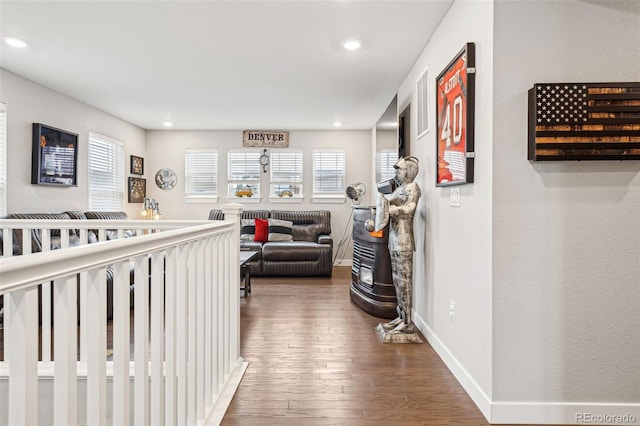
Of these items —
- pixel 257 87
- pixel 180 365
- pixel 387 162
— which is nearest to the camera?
pixel 180 365

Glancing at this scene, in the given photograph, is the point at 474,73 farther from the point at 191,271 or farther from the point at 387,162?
the point at 387,162

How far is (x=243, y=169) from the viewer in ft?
23.1

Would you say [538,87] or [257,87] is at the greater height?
[257,87]

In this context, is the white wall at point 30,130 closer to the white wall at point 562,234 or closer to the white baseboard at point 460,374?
the white baseboard at point 460,374

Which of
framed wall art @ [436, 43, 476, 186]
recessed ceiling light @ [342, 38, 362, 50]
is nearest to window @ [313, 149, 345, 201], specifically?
recessed ceiling light @ [342, 38, 362, 50]

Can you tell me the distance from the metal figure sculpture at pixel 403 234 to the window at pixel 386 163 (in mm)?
1211

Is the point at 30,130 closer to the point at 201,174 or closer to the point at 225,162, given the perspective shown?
the point at 201,174

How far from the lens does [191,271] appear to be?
66.3 inches

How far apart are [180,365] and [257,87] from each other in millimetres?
3555

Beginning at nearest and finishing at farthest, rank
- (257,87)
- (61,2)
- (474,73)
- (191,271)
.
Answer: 1. (191,271)
2. (474,73)
3. (61,2)
4. (257,87)

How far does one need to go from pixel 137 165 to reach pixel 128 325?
6.25 m

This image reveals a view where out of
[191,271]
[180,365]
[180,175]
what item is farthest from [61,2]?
[180,175]

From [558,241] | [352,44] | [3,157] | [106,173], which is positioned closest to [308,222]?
[106,173]

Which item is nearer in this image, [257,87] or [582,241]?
[582,241]
